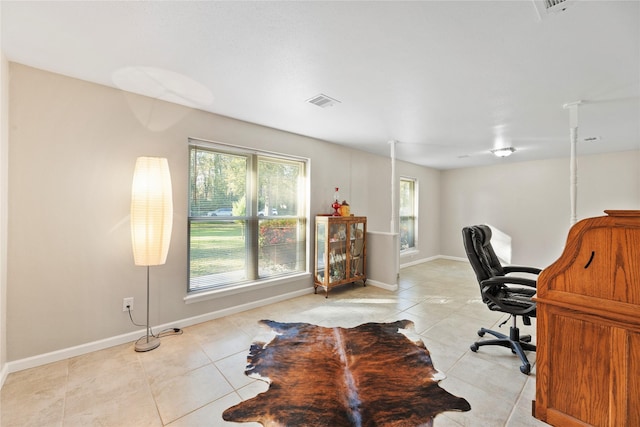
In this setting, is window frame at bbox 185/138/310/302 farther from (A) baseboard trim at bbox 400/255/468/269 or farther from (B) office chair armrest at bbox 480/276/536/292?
(A) baseboard trim at bbox 400/255/468/269

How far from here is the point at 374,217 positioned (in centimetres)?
519

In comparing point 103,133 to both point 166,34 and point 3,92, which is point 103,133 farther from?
point 166,34

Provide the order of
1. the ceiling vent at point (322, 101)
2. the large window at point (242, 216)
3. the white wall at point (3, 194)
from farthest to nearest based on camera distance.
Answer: the large window at point (242, 216), the ceiling vent at point (322, 101), the white wall at point (3, 194)

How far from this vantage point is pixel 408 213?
6.36 metres

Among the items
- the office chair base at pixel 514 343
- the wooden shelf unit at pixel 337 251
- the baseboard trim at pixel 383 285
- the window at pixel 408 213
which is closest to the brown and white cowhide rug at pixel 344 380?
the office chair base at pixel 514 343

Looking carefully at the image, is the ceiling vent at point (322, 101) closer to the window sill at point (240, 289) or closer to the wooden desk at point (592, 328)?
the wooden desk at point (592, 328)

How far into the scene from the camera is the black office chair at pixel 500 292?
7.02 ft

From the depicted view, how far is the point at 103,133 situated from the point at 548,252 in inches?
299

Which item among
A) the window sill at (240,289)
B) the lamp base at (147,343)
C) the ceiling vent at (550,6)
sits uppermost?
the ceiling vent at (550,6)

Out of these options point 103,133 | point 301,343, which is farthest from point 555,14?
point 103,133

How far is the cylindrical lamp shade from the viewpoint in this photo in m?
2.29

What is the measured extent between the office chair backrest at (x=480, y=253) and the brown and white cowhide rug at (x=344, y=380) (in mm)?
902

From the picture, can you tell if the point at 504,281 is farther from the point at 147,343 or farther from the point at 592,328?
the point at 147,343

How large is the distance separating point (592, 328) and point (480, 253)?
1.23 meters
